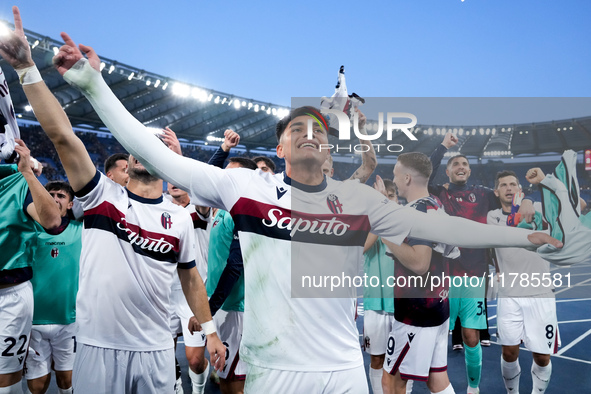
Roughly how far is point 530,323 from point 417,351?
1.75m

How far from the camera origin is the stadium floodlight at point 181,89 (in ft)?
70.5

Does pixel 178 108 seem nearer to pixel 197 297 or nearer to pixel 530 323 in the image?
pixel 530 323

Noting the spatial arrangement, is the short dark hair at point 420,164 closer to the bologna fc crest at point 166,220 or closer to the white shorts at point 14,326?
the bologna fc crest at point 166,220

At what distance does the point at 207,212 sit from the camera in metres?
4.46

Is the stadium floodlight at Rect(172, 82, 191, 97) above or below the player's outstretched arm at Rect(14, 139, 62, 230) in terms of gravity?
above

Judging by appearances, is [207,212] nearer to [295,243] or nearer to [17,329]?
[17,329]

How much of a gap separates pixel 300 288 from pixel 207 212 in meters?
2.62

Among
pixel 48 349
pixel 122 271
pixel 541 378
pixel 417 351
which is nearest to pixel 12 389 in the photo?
pixel 48 349

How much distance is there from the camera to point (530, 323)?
4.40 meters

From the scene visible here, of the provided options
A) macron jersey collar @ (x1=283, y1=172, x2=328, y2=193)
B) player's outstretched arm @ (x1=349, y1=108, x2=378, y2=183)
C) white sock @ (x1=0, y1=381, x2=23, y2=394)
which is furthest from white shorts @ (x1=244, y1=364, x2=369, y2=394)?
white sock @ (x1=0, y1=381, x2=23, y2=394)

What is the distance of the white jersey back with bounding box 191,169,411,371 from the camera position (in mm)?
2035

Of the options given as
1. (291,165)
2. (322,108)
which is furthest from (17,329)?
(322,108)

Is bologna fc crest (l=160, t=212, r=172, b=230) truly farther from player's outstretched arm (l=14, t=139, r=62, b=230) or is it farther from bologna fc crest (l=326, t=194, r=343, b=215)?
bologna fc crest (l=326, t=194, r=343, b=215)

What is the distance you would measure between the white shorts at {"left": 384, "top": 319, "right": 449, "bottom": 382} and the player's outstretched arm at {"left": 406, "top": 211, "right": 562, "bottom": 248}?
5.22ft
